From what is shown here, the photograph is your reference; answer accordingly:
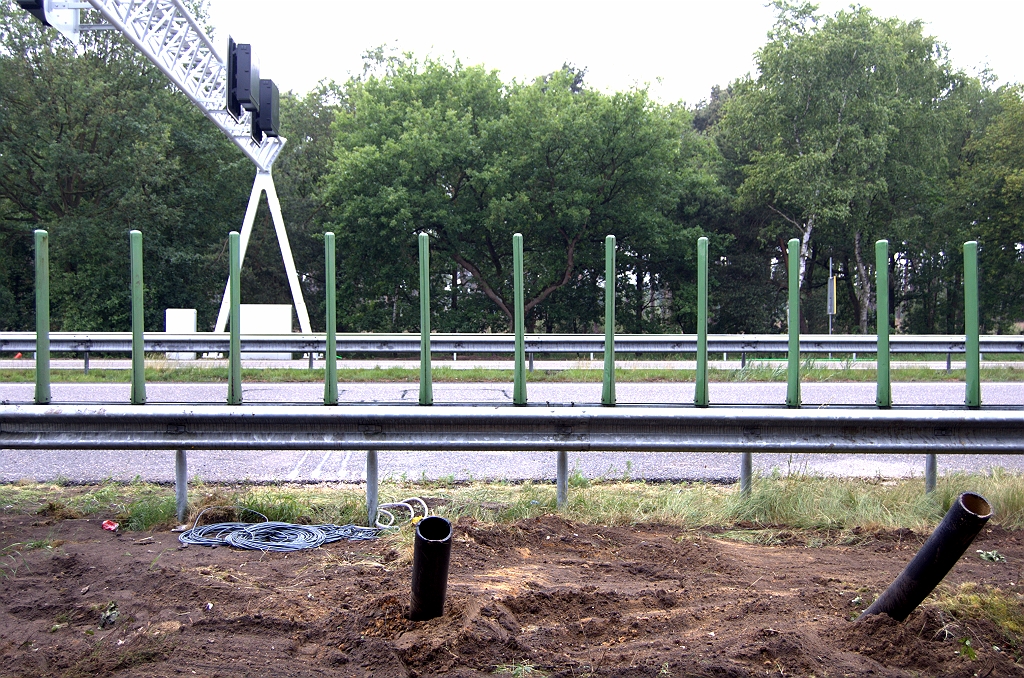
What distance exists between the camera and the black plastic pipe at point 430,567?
2924 millimetres

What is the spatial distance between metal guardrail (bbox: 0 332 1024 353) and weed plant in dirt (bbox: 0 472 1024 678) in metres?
7.09

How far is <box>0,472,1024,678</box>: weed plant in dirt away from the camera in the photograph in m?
2.90

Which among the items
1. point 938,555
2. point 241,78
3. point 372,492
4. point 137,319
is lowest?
point 372,492

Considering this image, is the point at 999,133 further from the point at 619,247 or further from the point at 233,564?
the point at 233,564

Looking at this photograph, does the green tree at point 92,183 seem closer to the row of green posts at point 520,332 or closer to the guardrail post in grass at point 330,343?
the row of green posts at point 520,332

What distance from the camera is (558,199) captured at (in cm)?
2739

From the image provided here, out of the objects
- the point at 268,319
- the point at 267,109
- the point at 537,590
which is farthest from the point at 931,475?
the point at 268,319

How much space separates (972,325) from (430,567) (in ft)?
9.86

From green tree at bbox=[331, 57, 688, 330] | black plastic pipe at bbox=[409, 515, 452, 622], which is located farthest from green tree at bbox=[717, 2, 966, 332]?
black plastic pipe at bbox=[409, 515, 452, 622]

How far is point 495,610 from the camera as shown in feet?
10.6

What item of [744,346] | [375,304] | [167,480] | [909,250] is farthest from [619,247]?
[167,480]

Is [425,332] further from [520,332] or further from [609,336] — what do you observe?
[609,336]

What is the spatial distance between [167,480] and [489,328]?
71.8 ft

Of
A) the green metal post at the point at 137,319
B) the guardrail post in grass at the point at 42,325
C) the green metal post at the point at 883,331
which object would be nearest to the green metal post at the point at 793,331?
the green metal post at the point at 883,331
